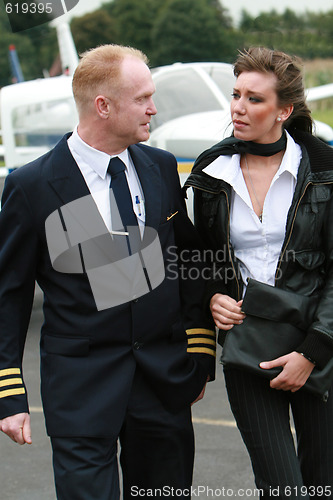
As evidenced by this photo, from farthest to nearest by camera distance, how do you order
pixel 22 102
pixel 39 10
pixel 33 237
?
pixel 22 102, pixel 39 10, pixel 33 237

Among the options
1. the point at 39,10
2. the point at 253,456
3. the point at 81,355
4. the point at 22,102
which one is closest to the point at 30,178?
the point at 81,355

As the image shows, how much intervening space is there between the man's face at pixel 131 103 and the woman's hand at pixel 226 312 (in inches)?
25.6

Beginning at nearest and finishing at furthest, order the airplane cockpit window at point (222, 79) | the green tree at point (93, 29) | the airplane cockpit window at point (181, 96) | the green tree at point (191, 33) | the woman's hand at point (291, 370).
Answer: the woman's hand at point (291, 370) < the airplane cockpit window at point (181, 96) < the airplane cockpit window at point (222, 79) < the green tree at point (191, 33) < the green tree at point (93, 29)

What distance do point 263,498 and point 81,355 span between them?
820 mm

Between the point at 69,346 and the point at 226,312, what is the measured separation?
1.89ft

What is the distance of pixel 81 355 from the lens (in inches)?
105

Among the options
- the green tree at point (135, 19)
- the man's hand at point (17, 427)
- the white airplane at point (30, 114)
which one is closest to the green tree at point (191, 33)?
the green tree at point (135, 19)

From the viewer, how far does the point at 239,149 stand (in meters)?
2.78

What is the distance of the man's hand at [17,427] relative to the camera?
263 centimetres

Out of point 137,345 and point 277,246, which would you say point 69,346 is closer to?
point 137,345

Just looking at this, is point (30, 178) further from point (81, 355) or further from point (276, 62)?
point (276, 62)

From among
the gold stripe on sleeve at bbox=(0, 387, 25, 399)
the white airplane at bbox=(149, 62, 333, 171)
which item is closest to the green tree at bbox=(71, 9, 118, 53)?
the white airplane at bbox=(149, 62, 333, 171)

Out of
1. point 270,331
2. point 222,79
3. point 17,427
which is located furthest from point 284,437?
point 222,79

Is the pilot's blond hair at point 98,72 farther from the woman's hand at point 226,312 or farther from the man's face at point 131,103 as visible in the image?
the woman's hand at point 226,312
